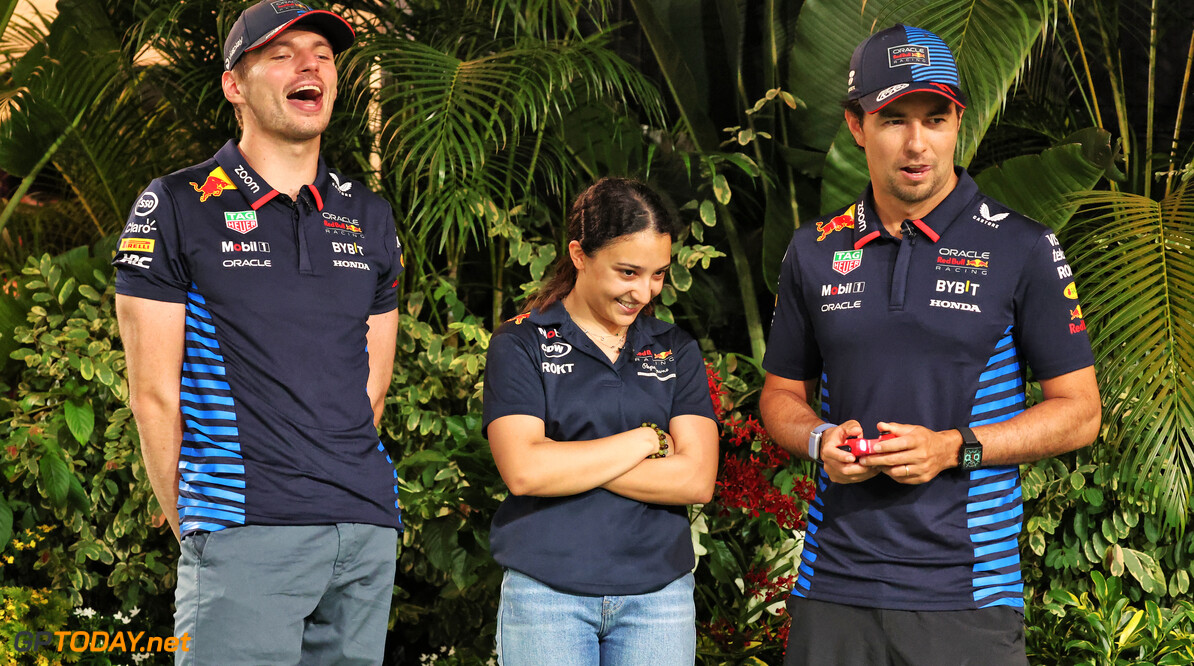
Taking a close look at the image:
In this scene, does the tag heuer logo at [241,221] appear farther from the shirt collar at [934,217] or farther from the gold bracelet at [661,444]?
the shirt collar at [934,217]

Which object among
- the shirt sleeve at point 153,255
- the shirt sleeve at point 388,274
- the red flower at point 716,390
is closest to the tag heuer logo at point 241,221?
the shirt sleeve at point 153,255

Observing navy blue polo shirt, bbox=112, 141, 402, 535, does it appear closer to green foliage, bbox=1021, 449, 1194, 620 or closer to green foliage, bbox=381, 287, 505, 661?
green foliage, bbox=381, 287, 505, 661

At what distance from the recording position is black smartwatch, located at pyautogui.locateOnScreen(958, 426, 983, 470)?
2148 millimetres

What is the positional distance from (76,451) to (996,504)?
3.49 meters

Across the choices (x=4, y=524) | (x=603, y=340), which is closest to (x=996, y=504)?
(x=603, y=340)

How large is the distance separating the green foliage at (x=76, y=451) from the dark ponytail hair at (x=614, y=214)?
90.1 inches

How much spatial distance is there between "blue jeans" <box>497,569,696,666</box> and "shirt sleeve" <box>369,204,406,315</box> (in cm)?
77

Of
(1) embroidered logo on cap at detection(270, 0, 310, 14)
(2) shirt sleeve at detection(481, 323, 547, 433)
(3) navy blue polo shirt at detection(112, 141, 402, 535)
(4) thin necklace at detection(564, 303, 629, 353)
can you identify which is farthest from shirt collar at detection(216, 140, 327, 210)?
(4) thin necklace at detection(564, 303, 629, 353)

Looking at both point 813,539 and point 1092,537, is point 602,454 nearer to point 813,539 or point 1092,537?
point 813,539

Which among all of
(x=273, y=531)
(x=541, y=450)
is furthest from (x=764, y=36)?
(x=273, y=531)

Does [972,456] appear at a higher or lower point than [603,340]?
lower

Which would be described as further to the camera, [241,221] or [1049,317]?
[241,221]

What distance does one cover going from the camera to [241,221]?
7.94 feet

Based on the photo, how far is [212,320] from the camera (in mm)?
2359
